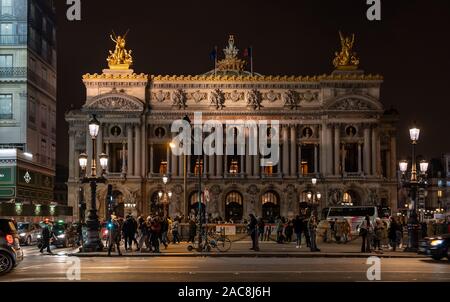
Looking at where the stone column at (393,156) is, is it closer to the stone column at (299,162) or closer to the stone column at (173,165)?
the stone column at (299,162)

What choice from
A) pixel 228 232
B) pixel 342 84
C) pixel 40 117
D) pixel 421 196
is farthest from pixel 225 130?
pixel 228 232

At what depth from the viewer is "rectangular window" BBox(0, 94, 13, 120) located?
90.4m

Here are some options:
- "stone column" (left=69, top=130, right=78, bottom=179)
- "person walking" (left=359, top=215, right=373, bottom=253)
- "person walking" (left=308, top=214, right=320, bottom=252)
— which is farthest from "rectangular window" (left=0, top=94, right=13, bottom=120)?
"person walking" (left=359, top=215, right=373, bottom=253)

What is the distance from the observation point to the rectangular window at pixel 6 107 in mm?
90438

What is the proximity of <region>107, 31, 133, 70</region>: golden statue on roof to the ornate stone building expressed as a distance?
0.48m

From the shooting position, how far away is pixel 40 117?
97.9m

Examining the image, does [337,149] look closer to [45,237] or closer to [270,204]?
[270,204]

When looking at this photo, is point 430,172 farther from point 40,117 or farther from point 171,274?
point 171,274

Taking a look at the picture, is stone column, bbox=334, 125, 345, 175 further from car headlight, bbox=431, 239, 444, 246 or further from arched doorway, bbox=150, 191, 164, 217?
car headlight, bbox=431, 239, 444, 246

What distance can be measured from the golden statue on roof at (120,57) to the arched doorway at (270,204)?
25.4 m

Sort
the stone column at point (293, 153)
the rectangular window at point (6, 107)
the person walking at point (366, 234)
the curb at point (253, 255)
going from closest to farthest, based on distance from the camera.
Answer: the curb at point (253, 255), the person walking at point (366, 234), the rectangular window at point (6, 107), the stone column at point (293, 153)

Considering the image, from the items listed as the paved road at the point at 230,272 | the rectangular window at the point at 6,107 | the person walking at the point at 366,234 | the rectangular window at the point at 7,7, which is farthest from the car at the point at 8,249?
the rectangular window at the point at 7,7

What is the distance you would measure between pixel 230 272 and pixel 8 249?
27.3 feet

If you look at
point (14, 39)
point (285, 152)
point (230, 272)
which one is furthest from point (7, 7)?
point (230, 272)
